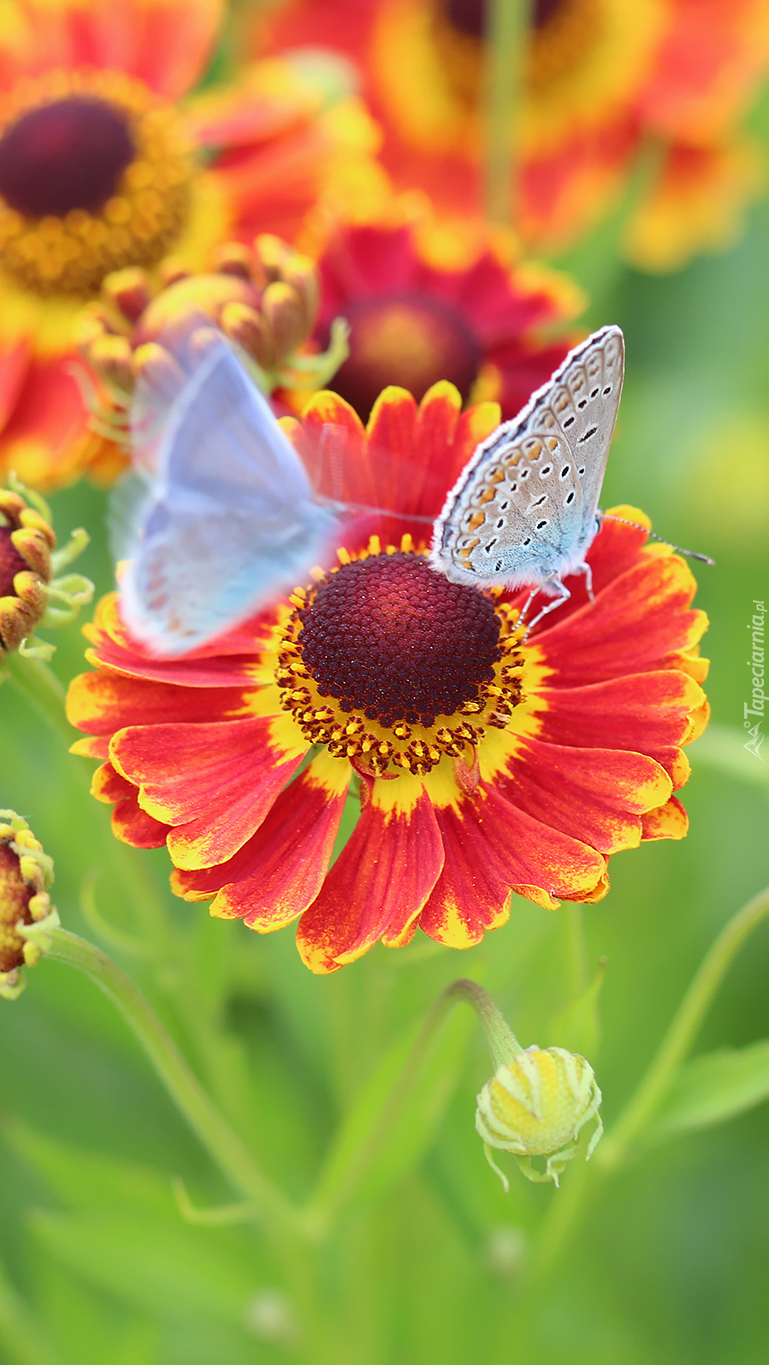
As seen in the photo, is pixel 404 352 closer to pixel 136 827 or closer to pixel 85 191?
pixel 85 191

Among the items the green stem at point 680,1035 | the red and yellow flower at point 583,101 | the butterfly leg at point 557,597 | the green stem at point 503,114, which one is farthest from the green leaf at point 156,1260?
the red and yellow flower at point 583,101

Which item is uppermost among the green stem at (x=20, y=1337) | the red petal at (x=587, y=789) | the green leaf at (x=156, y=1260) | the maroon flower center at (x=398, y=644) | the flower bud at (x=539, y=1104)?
the maroon flower center at (x=398, y=644)

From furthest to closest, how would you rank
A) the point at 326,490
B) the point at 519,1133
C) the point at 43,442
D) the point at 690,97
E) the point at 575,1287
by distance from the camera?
the point at 690,97, the point at 575,1287, the point at 43,442, the point at 326,490, the point at 519,1133

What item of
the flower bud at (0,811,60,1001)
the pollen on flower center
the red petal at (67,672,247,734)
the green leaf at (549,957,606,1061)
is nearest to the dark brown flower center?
the flower bud at (0,811,60,1001)

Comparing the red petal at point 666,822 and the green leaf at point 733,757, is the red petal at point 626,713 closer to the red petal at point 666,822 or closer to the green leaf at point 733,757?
the red petal at point 666,822

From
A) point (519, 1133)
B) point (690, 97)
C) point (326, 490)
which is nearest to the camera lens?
point (519, 1133)

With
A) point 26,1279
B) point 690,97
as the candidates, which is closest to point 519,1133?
point 26,1279

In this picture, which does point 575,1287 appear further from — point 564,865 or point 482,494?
point 482,494
